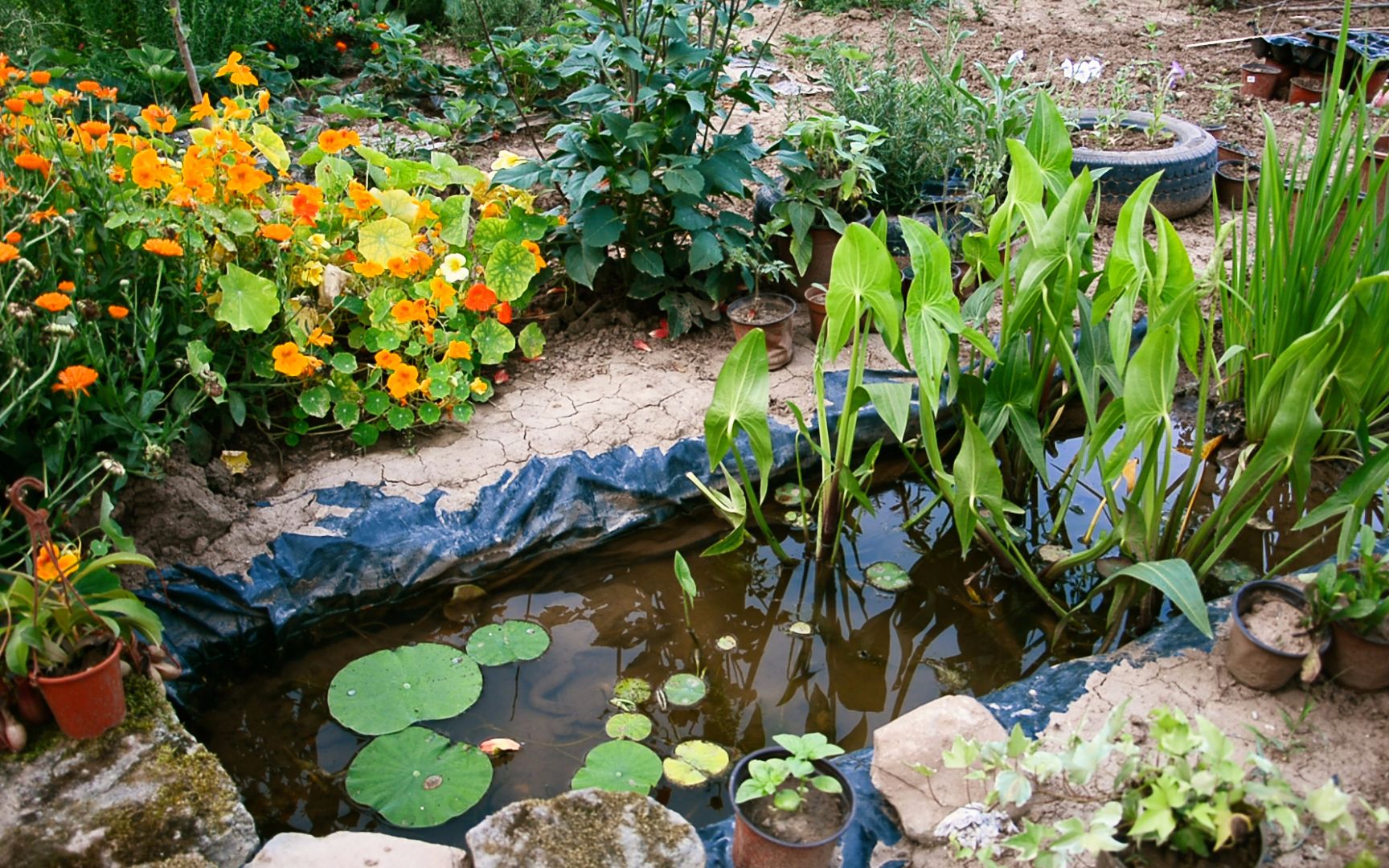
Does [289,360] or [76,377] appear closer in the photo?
[76,377]

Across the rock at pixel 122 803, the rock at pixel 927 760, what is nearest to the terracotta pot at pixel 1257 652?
the rock at pixel 927 760

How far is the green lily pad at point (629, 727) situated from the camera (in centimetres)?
219

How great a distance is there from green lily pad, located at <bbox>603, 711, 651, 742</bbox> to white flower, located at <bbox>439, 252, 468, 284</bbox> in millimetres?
1383

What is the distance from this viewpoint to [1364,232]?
2270 millimetres

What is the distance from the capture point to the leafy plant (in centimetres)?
162

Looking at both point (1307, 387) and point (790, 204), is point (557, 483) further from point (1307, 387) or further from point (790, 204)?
point (1307, 387)

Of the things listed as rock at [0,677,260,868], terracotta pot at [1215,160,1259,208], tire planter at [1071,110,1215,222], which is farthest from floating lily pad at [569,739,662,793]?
terracotta pot at [1215,160,1259,208]

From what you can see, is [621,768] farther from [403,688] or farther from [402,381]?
[402,381]

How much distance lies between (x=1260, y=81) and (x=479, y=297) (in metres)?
4.76

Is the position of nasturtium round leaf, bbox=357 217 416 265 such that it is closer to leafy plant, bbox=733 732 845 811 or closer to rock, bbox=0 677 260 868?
rock, bbox=0 677 260 868

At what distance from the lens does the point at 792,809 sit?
1619 mm

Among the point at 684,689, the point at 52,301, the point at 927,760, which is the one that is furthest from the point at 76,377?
the point at 927,760

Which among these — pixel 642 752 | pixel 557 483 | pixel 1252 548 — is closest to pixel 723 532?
pixel 557 483

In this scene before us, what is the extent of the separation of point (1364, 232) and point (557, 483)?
6.59 ft
